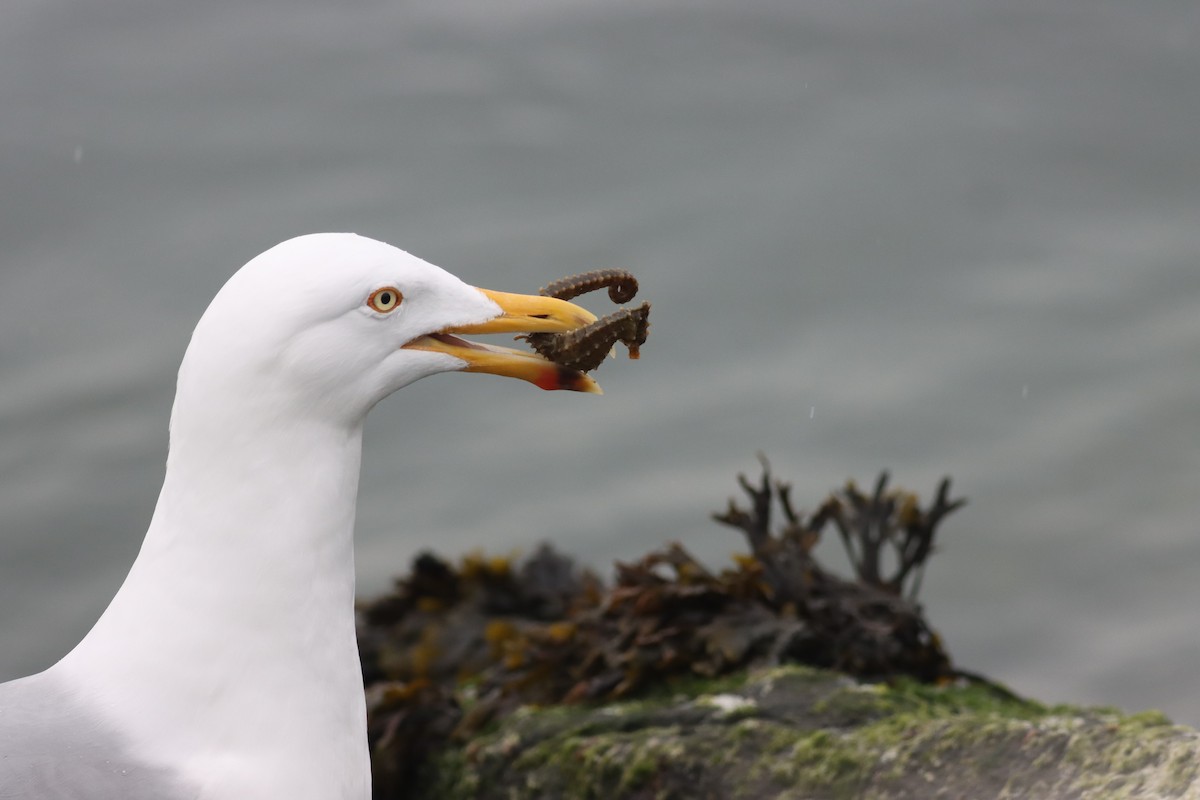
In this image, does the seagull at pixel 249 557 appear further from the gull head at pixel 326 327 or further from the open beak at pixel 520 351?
the open beak at pixel 520 351

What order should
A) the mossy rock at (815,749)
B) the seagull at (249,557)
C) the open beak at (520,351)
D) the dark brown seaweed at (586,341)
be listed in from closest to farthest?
1. the seagull at (249,557)
2. the open beak at (520,351)
3. the dark brown seaweed at (586,341)
4. the mossy rock at (815,749)

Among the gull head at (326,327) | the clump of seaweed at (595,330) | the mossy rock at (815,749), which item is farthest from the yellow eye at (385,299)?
the mossy rock at (815,749)

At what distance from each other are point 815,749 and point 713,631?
773 mm

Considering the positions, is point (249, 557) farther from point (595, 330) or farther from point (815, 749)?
point (815, 749)

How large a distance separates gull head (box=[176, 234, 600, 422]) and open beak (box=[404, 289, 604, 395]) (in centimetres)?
1

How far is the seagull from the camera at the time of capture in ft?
8.42

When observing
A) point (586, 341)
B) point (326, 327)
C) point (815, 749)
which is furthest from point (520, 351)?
point (815, 749)

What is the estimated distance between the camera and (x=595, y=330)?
9.59 feet

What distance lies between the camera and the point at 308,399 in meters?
2.60

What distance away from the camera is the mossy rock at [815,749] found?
302cm

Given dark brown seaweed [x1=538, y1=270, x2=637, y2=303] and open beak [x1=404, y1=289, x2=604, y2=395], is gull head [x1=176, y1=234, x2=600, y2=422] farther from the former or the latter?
dark brown seaweed [x1=538, y1=270, x2=637, y2=303]

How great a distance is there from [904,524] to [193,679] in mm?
3073

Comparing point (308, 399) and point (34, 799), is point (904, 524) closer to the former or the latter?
point (308, 399)

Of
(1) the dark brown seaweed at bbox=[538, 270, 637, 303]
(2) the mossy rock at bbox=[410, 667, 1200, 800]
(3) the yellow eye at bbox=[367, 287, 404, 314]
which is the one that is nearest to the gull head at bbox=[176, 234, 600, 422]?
(3) the yellow eye at bbox=[367, 287, 404, 314]
